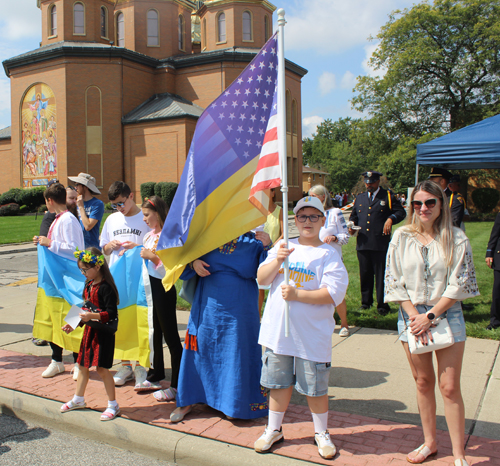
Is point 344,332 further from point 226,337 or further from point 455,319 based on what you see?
point 455,319

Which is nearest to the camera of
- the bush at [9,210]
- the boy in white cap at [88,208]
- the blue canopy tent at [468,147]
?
the boy in white cap at [88,208]

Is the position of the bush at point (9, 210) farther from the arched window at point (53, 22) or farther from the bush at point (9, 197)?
the arched window at point (53, 22)

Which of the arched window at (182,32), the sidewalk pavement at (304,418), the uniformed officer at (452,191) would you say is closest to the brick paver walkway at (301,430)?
the sidewalk pavement at (304,418)

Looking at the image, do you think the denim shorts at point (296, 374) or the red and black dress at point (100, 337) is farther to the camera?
the red and black dress at point (100, 337)

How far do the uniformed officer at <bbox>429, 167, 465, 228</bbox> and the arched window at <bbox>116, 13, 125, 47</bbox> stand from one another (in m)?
39.2

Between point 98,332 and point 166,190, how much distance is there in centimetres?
2922

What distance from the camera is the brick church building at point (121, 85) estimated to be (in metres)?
35.8

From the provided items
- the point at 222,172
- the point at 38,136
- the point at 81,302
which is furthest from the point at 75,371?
the point at 38,136

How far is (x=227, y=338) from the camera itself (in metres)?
3.77

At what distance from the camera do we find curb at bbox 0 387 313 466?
3301 millimetres

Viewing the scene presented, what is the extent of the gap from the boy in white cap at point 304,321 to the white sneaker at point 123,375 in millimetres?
2008

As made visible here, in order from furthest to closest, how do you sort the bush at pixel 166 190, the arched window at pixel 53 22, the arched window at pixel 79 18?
the arched window at pixel 53 22 < the arched window at pixel 79 18 < the bush at pixel 166 190

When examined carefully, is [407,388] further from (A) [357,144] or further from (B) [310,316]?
(A) [357,144]

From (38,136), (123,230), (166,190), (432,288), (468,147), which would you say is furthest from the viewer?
(38,136)
